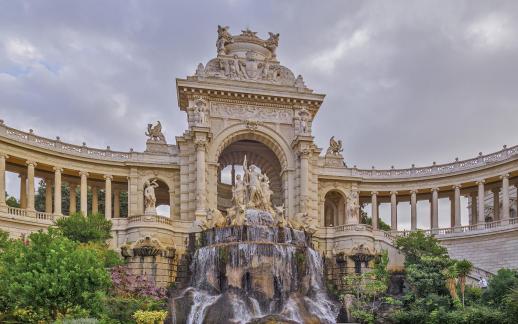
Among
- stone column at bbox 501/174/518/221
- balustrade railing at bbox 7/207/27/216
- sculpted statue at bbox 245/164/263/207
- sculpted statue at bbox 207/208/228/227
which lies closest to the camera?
sculpted statue at bbox 207/208/228/227

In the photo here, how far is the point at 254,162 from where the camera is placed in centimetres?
5953

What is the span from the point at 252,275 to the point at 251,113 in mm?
21086

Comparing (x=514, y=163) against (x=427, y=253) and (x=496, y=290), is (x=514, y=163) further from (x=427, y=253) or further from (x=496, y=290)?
(x=496, y=290)

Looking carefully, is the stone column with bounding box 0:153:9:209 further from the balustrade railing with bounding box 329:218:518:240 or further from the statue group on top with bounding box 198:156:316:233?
the balustrade railing with bounding box 329:218:518:240

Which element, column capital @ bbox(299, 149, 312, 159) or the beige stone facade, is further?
column capital @ bbox(299, 149, 312, 159)

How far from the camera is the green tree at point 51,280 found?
23781mm

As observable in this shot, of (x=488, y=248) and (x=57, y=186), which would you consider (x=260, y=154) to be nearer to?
(x=57, y=186)

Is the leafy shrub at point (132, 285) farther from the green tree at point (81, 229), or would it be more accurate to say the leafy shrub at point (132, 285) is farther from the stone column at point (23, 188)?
the stone column at point (23, 188)

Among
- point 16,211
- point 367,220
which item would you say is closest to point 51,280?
point 16,211

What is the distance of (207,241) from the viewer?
135 feet

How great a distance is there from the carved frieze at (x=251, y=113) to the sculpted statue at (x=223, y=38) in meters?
6.44

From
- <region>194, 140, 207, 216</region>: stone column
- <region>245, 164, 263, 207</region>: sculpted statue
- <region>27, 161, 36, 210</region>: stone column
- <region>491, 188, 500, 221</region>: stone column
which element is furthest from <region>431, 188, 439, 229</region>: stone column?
<region>27, 161, 36, 210</region>: stone column

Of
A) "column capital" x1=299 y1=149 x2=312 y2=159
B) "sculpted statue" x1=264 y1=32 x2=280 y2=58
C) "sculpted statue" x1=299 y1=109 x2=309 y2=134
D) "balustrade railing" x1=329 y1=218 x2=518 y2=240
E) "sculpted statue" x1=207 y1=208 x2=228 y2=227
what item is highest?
"sculpted statue" x1=264 y1=32 x2=280 y2=58

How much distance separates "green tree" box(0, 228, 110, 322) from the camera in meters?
23.8
